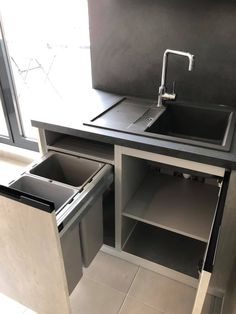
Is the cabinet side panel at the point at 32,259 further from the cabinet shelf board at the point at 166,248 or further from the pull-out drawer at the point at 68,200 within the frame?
the cabinet shelf board at the point at 166,248

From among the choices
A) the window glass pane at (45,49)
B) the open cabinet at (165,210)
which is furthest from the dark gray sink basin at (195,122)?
the window glass pane at (45,49)

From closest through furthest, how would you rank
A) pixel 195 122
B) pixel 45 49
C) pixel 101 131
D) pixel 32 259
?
pixel 32 259
pixel 101 131
pixel 195 122
pixel 45 49

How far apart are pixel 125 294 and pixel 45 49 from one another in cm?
287

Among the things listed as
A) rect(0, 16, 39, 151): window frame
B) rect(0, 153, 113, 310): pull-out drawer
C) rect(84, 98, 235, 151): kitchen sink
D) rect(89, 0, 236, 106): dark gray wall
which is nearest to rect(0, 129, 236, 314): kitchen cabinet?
rect(0, 153, 113, 310): pull-out drawer

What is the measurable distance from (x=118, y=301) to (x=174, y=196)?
0.65m

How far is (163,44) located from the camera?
1.47 m

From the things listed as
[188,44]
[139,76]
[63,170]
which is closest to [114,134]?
[63,170]

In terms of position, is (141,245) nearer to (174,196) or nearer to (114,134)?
(174,196)

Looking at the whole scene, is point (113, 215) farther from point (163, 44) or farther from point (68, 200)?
point (163, 44)

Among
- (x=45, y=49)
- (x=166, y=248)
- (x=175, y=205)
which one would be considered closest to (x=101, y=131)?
(x=175, y=205)

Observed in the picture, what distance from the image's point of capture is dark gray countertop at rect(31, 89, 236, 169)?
107 centimetres

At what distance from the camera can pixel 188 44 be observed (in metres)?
1.43

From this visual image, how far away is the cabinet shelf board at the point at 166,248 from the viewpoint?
1.58 meters

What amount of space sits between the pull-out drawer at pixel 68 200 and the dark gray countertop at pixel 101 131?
16 cm
